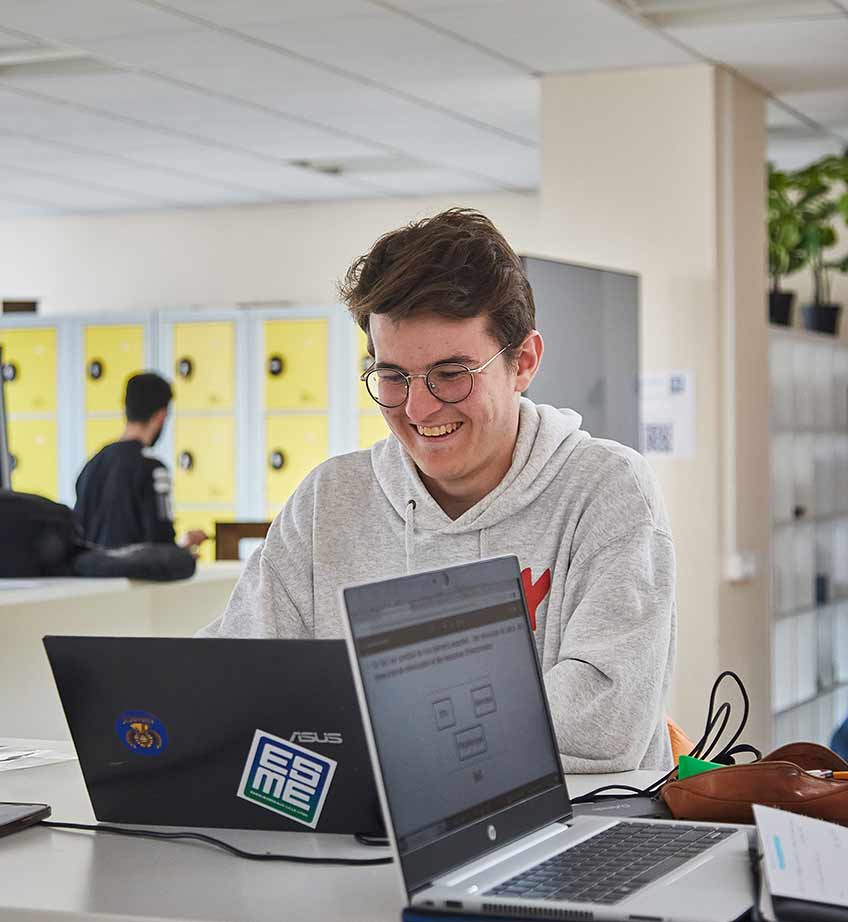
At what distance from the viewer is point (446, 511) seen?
193cm

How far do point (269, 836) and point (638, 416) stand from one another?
335cm

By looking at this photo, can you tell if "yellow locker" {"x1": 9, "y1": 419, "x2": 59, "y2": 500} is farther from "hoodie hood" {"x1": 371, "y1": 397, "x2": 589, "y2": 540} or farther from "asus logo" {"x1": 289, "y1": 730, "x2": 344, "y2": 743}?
"asus logo" {"x1": 289, "y1": 730, "x2": 344, "y2": 743}

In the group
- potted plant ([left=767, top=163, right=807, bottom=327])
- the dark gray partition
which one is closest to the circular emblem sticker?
the dark gray partition

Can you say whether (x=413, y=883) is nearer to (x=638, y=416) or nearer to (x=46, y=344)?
(x=638, y=416)

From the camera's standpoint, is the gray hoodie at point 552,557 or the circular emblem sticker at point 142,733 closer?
the circular emblem sticker at point 142,733

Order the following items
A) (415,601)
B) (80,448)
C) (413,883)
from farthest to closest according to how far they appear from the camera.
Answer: (80,448) → (415,601) → (413,883)

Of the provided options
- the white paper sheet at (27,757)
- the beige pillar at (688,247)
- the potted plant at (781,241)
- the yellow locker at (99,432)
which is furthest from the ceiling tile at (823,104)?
the white paper sheet at (27,757)

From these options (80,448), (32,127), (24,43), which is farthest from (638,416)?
(80,448)

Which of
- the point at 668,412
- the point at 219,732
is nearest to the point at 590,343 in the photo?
the point at 668,412

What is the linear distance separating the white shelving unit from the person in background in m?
2.17

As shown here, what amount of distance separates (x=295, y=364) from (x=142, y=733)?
586cm

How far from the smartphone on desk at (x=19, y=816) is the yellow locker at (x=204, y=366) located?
5.90 metres

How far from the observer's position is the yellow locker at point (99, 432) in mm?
7617

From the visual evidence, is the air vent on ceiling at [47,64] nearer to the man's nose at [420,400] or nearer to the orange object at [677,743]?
the man's nose at [420,400]
